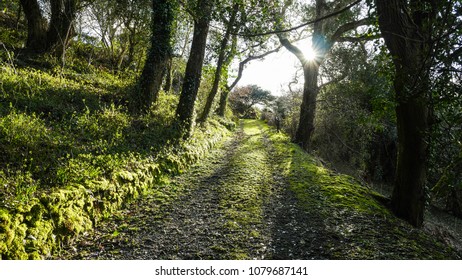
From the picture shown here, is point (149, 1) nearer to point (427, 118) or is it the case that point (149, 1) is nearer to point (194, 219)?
point (194, 219)

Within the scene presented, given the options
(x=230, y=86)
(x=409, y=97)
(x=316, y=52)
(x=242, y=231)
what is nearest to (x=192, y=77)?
(x=316, y=52)

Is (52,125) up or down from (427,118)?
down

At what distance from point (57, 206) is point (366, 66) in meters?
15.6

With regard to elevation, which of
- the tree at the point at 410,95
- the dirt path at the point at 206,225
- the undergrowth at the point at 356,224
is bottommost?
the dirt path at the point at 206,225

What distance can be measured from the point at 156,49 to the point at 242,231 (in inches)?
333

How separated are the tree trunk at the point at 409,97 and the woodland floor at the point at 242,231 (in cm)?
81

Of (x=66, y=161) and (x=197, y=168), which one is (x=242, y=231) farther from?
(x=197, y=168)

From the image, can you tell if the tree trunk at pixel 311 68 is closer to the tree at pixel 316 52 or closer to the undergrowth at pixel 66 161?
the tree at pixel 316 52

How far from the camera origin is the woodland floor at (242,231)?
4027 millimetres

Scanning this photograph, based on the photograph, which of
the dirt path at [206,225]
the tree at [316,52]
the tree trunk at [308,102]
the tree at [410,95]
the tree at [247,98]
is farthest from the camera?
the tree at [247,98]

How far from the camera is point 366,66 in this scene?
1478cm

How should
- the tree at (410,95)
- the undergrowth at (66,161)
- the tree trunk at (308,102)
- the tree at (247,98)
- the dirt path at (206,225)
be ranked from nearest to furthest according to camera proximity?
the undergrowth at (66,161), the dirt path at (206,225), the tree at (410,95), the tree trunk at (308,102), the tree at (247,98)

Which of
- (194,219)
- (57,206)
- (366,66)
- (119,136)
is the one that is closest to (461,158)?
(194,219)

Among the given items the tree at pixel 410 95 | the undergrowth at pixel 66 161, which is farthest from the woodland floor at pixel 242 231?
Answer: the tree at pixel 410 95
